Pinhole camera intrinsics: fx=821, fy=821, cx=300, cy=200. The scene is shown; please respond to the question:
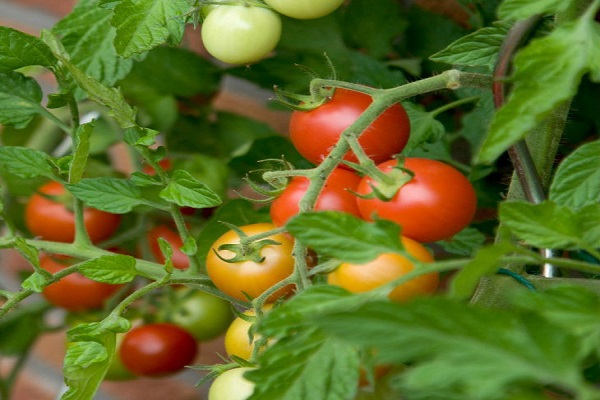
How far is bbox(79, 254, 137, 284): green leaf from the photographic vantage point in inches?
17.7

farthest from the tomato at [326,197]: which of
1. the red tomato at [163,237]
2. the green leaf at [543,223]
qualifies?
the red tomato at [163,237]

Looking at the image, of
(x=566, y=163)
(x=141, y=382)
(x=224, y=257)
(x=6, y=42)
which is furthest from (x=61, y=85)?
(x=141, y=382)

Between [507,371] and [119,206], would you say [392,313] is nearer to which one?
[507,371]

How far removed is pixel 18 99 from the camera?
543 millimetres

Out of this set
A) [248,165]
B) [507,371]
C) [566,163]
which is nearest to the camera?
[507,371]

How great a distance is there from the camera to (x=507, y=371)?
232 millimetres

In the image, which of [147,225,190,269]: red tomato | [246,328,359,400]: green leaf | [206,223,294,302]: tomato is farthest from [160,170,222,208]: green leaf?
[147,225,190,269]: red tomato

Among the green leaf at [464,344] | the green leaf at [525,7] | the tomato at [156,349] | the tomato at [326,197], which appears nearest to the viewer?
the green leaf at [464,344]

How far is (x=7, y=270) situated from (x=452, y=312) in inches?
39.1

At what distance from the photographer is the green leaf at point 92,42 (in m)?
0.53

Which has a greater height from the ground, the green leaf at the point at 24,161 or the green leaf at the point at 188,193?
the green leaf at the point at 188,193

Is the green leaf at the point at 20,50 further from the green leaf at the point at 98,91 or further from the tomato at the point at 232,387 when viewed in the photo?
the tomato at the point at 232,387

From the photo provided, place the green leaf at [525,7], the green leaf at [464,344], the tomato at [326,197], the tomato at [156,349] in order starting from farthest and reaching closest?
the tomato at [156,349] → the tomato at [326,197] → the green leaf at [525,7] → the green leaf at [464,344]

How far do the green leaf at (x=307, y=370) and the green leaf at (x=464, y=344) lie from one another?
0.34 ft
